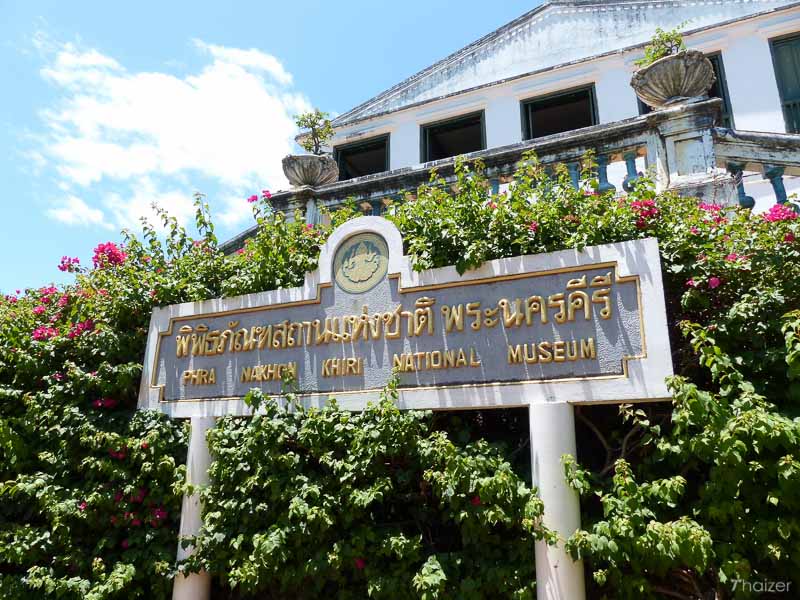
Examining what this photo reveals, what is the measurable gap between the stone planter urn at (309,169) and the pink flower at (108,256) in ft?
6.76

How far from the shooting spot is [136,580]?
4.40 m

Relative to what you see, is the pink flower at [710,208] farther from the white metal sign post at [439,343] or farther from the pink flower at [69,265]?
the pink flower at [69,265]

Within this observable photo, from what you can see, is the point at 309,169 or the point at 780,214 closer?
the point at 780,214

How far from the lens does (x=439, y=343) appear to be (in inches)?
163

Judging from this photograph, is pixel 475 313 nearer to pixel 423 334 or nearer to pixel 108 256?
pixel 423 334

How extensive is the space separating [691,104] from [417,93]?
999 centimetres

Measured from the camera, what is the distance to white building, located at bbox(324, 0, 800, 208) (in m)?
10.7

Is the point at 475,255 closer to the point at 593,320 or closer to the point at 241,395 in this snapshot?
the point at 593,320

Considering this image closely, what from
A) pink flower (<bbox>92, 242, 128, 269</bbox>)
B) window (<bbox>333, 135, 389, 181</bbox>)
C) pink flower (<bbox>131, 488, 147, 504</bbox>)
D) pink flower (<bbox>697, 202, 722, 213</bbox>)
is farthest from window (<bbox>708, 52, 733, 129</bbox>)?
pink flower (<bbox>131, 488, 147, 504</bbox>)

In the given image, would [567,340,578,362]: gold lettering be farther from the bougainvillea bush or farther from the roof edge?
the roof edge

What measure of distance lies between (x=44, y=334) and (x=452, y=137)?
1091 cm

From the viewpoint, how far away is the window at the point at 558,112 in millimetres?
12523

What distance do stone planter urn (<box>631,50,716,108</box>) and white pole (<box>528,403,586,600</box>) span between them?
3452mm

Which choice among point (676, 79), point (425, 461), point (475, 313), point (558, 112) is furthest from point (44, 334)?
point (558, 112)
